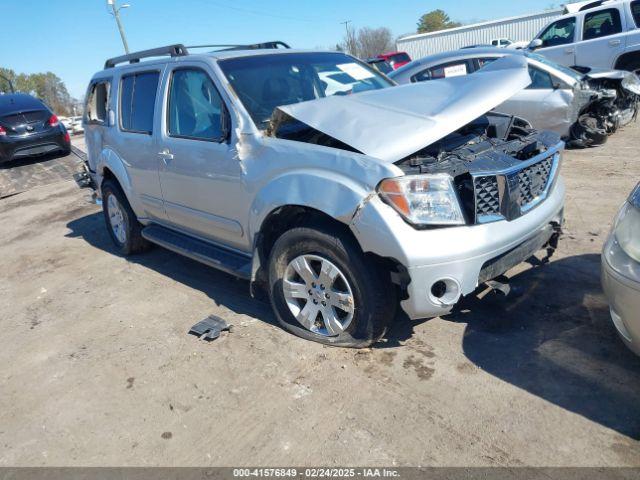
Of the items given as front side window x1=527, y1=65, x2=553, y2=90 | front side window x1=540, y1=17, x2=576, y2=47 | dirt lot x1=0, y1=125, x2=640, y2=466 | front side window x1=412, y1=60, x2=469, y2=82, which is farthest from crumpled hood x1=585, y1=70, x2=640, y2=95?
dirt lot x1=0, y1=125, x2=640, y2=466

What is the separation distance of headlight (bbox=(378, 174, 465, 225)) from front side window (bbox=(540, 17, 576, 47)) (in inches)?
401

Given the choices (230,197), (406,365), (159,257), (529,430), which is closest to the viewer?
(529,430)

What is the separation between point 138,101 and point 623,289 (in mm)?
4242

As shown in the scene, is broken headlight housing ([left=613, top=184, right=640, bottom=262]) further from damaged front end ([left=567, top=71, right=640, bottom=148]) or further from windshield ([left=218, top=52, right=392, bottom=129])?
damaged front end ([left=567, top=71, right=640, bottom=148])

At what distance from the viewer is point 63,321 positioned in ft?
14.3

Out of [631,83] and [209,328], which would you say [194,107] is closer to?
[209,328]

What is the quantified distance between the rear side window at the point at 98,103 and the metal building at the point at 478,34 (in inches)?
1223

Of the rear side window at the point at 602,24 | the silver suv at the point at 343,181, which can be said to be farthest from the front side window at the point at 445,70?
the rear side window at the point at 602,24

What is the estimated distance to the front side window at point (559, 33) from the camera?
11.0 metres

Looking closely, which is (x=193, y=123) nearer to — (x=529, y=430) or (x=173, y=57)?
(x=173, y=57)

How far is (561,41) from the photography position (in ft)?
36.7

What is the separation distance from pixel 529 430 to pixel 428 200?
1.25m

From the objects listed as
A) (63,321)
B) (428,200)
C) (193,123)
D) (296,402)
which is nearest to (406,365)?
(296,402)

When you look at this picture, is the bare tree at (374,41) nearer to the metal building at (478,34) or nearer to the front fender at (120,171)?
the metal building at (478,34)
